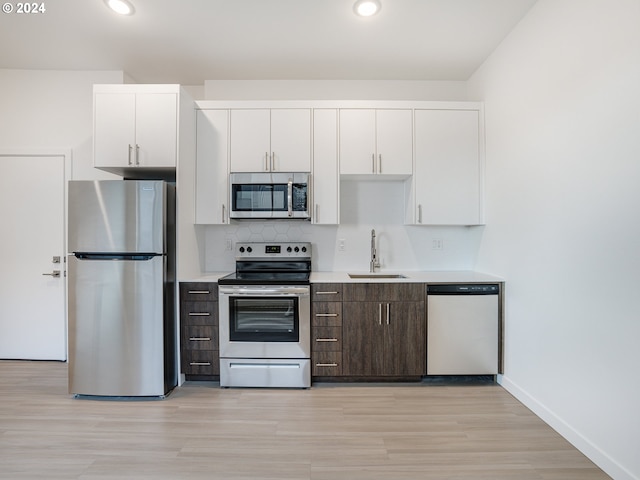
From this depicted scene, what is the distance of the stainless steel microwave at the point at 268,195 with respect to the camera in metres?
2.95

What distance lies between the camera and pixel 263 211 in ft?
9.73

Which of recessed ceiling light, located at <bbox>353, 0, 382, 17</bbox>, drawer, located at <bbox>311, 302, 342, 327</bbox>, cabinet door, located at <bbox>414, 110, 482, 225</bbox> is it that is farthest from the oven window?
recessed ceiling light, located at <bbox>353, 0, 382, 17</bbox>

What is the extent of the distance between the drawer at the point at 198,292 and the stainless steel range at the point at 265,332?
8cm

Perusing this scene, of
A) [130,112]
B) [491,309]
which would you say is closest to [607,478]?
[491,309]

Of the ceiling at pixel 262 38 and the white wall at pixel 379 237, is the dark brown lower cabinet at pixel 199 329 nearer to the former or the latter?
the white wall at pixel 379 237

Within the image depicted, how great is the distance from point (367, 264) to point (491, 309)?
119 cm

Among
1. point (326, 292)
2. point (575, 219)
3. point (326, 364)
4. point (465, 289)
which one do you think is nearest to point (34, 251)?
point (326, 292)

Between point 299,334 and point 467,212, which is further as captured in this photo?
point 467,212

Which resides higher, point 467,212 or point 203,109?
point 203,109

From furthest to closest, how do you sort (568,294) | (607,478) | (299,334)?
(299,334) < (568,294) < (607,478)

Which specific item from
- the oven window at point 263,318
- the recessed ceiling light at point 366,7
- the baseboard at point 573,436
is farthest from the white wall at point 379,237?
the recessed ceiling light at point 366,7

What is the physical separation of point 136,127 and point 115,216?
2.63ft

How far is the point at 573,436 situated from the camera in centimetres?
194

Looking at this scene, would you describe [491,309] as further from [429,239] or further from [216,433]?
[216,433]
